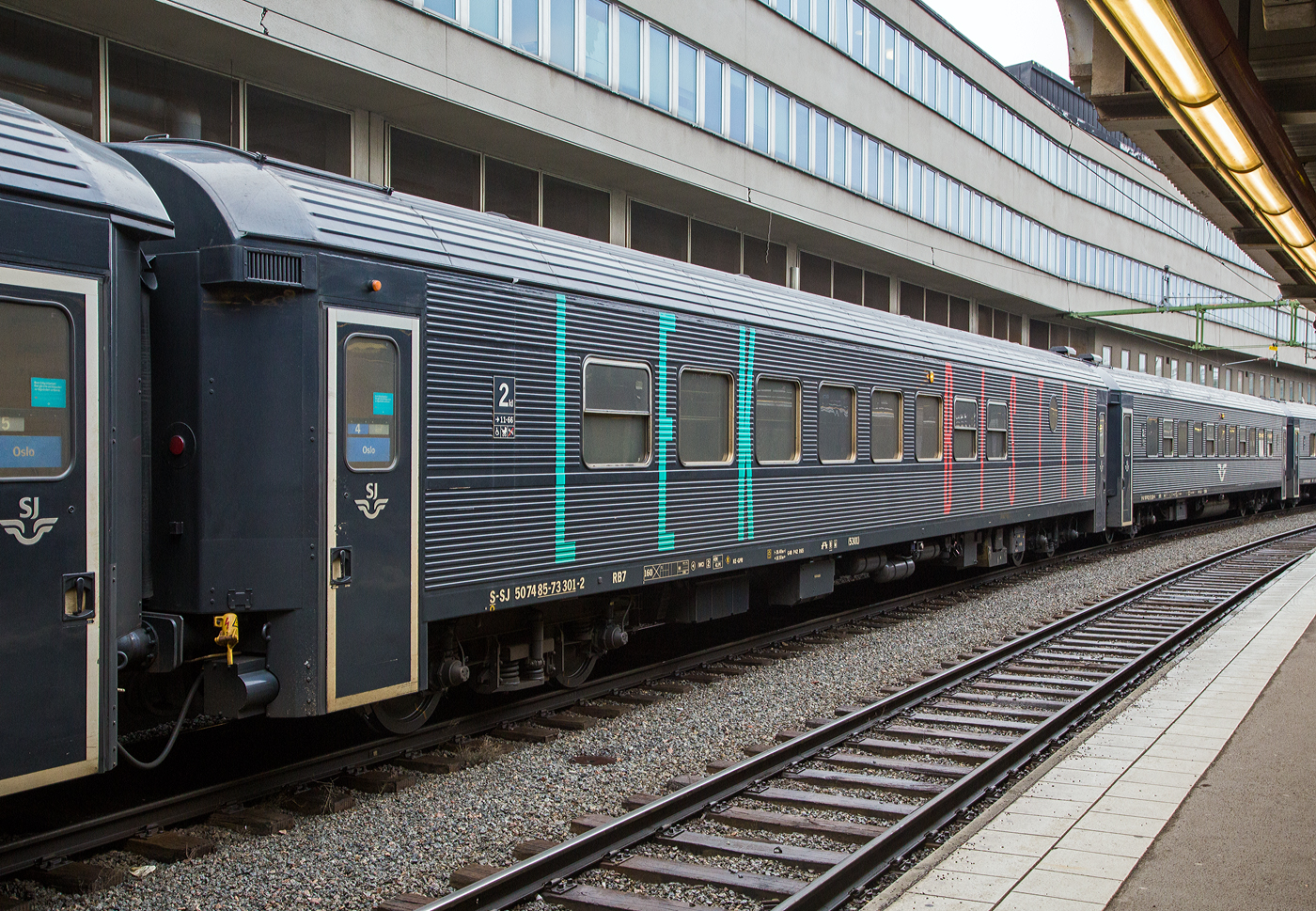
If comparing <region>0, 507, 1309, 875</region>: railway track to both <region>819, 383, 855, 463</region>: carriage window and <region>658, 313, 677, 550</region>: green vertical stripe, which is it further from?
<region>819, 383, 855, 463</region>: carriage window

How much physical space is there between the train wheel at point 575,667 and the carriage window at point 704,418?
1764 millimetres

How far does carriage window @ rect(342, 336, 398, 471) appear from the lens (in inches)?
250

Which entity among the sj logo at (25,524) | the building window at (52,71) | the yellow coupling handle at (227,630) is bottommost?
the yellow coupling handle at (227,630)

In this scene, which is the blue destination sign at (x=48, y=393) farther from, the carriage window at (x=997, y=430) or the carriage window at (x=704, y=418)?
the carriage window at (x=997, y=430)

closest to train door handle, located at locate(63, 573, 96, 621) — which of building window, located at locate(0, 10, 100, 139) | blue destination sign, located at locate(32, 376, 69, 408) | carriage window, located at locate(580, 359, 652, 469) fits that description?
blue destination sign, located at locate(32, 376, 69, 408)

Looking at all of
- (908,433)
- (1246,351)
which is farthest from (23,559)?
(1246,351)

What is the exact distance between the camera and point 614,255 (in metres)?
9.04

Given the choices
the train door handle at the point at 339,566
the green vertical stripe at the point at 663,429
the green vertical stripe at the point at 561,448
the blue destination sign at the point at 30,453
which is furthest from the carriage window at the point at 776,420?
the blue destination sign at the point at 30,453

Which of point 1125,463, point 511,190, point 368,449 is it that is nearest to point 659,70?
point 511,190

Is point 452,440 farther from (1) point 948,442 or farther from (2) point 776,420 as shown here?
(1) point 948,442

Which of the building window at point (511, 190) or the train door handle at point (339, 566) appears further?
the building window at point (511, 190)

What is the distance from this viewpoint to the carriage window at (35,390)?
15.3 ft

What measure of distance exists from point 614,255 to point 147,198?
4257 millimetres

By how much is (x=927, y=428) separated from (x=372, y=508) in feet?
29.1
